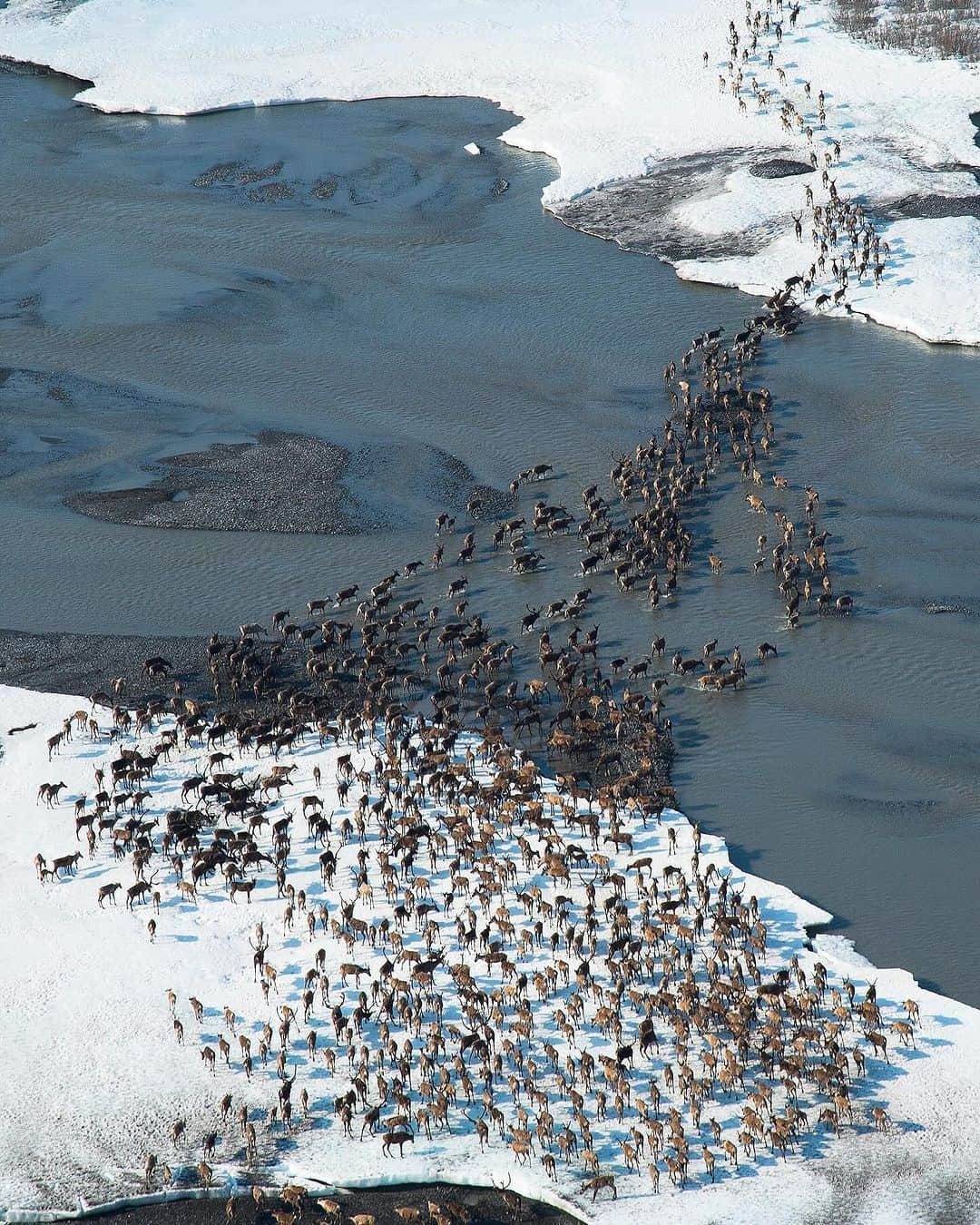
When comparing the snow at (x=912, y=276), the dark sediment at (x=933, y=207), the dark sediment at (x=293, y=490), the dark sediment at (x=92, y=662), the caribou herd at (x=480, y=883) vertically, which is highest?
the dark sediment at (x=933, y=207)

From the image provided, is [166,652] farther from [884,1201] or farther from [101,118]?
[101,118]

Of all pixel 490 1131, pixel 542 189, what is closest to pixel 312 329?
pixel 542 189

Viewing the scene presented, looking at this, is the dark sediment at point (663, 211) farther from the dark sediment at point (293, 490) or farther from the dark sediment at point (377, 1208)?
the dark sediment at point (377, 1208)

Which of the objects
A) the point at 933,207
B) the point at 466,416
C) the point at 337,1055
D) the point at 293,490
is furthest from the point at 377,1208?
the point at 933,207

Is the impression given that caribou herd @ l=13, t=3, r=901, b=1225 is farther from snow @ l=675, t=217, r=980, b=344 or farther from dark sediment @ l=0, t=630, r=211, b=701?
snow @ l=675, t=217, r=980, b=344

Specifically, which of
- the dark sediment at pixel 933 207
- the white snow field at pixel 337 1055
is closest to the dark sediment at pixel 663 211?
the dark sediment at pixel 933 207

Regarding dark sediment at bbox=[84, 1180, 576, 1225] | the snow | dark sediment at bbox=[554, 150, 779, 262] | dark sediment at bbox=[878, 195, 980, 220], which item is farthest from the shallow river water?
dark sediment at bbox=[84, 1180, 576, 1225]

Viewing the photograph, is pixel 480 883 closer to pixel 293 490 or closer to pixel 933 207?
pixel 293 490
